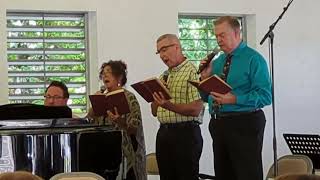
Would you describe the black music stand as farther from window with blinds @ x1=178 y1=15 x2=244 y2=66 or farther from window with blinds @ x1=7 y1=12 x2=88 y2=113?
window with blinds @ x1=7 y1=12 x2=88 y2=113

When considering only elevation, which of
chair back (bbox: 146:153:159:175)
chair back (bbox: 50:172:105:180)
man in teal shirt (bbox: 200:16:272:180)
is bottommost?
chair back (bbox: 146:153:159:175)

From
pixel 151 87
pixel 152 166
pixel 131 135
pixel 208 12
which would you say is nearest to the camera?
pixel 151 87

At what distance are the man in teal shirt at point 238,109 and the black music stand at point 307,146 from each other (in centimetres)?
127

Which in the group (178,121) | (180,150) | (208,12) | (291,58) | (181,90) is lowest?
(180,150)

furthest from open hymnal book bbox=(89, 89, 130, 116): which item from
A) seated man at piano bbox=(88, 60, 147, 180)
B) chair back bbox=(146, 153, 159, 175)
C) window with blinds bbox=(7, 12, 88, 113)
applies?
window with blinds bbox=(7, 12, 88, 113)

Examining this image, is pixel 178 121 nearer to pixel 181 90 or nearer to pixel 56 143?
pixel 181 90

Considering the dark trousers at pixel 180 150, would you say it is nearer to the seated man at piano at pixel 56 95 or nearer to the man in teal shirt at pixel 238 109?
the man in teal shirt at pixel 238 109

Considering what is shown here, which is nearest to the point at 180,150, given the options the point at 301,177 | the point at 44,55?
the point at 301,177

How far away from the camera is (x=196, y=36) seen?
680cm

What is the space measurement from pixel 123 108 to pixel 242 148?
0.96 m

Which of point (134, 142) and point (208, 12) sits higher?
point (208, 12)

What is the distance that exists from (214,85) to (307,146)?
1.70 meters

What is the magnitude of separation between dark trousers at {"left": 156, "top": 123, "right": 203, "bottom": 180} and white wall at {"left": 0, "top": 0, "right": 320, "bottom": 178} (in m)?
1.95

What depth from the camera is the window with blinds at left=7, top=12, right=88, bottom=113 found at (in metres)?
6.01
